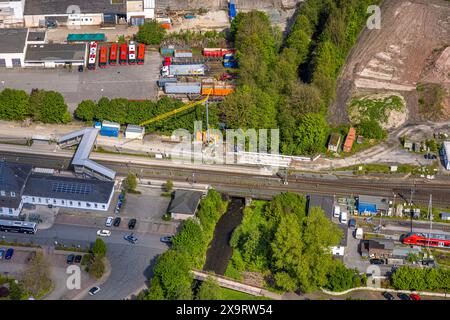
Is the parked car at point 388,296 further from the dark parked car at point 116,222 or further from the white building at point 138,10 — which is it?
the white building at point 138,10

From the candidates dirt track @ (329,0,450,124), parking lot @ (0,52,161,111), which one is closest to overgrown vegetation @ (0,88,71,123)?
parking lot @ (0,52,161,111)

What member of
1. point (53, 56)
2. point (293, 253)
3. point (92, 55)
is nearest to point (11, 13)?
point (53, 56)

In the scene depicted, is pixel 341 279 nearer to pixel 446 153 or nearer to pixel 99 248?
pixel 99 248

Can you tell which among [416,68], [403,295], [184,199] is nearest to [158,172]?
[184,199]

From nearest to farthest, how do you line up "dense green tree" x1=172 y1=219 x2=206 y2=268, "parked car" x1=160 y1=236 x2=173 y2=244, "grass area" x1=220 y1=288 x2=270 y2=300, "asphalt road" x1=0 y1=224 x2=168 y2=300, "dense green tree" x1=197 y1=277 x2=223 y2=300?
"dense green tree" x1=197 y1=277 x2=223 y2=300
"asphalt road" x1=0 y1=224 x2=168 y2=300
"grass area" x1=220 y1=288 x2=270 y2=300
"dense green tree" x1=172 y1=219 x2=206 y2=268
"parked car" x1=160 y1=236 x2=173 y2=244

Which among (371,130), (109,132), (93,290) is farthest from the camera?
(109,132)

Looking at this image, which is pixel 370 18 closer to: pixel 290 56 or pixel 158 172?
pixel 290 56

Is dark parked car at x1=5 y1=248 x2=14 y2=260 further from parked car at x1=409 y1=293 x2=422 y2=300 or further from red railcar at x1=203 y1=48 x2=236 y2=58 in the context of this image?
red railcar at x1=203 y1=48 x2=236 y2=58
